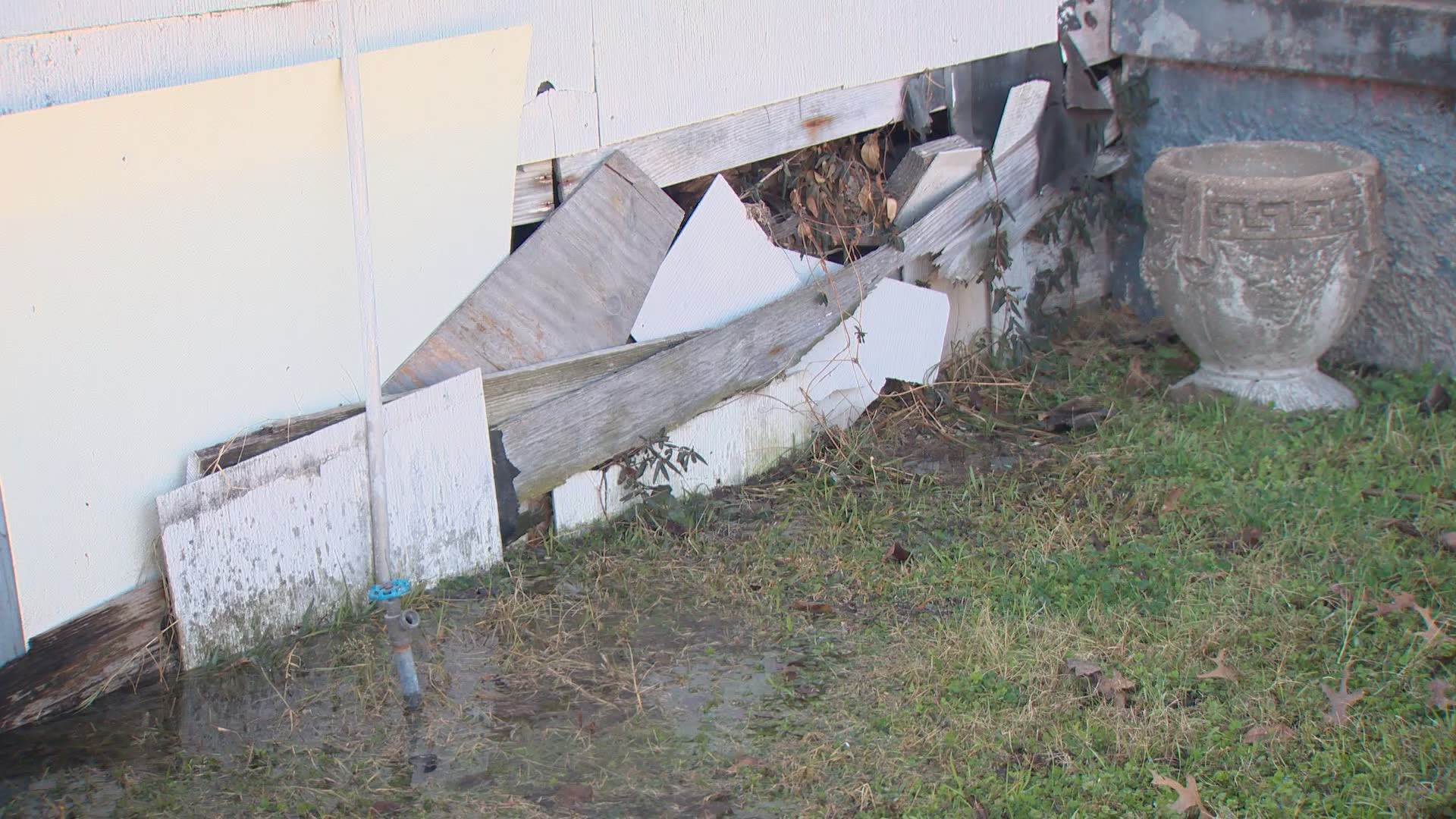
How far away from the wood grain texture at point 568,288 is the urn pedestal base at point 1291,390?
2328 mm

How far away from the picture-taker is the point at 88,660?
11.4 ft

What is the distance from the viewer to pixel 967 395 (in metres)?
5.42

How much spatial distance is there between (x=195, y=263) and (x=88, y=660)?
3.45 feet

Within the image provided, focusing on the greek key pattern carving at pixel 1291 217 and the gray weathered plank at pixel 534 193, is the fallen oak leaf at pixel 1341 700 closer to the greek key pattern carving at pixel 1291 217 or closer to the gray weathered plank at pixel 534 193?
the greek key pattern carving at pixel 1291 217

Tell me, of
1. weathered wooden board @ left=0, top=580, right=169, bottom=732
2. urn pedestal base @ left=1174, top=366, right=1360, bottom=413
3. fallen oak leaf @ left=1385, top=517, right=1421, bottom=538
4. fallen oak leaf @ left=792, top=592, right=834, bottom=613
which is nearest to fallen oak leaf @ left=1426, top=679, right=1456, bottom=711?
fallen oak leaf @ left=1385, top=517, right=1421, bottom=538

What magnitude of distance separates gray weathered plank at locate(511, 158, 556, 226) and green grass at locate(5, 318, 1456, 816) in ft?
3.45

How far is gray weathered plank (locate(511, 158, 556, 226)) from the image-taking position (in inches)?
164

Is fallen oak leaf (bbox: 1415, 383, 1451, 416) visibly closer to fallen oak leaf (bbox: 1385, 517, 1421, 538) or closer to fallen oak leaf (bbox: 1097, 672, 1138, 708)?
fallen oak leaf (bbox: 1385, 517, 1421, 538)

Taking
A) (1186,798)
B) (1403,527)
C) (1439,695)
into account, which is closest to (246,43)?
(1186,798)

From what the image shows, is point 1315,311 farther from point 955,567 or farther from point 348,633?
point 348,633

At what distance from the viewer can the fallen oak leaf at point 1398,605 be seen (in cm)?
368

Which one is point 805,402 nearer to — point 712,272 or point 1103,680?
point 712,272

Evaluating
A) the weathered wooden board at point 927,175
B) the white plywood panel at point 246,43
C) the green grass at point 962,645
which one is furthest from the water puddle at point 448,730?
the weathered wooden board at point 927,175

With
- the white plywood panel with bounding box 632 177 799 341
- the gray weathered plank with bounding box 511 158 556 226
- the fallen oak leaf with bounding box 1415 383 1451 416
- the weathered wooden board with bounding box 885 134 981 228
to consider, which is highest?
the gray weathered plank with bounding box 511 158 556 226
